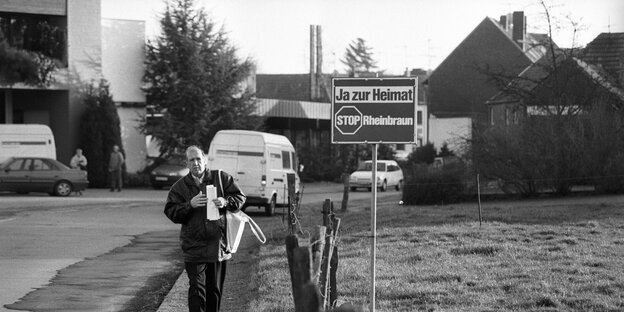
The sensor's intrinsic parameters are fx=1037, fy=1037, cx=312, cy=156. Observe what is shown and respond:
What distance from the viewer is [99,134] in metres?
46.1

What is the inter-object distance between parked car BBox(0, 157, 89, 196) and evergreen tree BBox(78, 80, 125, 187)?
9.18 m

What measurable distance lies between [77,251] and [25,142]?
73.4 ft

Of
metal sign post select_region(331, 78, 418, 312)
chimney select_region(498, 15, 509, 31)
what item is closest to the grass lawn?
metal sign post select_region(331, 78, 418, 312)

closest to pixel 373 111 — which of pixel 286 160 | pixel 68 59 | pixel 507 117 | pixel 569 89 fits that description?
pixel 286 160

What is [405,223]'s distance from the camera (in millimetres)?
21016

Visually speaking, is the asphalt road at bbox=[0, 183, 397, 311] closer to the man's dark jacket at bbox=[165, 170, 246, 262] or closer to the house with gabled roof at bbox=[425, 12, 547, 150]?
the man's dark jacket at bbox=[165, 170, 246, 262]

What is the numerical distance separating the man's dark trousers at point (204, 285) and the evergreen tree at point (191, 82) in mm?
39748

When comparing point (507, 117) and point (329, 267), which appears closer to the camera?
point (329, 267)

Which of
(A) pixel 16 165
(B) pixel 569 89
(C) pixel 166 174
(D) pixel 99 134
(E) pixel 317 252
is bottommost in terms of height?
(C) pixel 166 174

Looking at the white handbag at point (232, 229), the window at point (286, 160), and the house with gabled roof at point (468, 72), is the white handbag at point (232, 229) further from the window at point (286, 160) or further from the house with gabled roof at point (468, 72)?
the house with gabled roof at point (468, 72)

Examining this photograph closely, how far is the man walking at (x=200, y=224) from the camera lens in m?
9.45

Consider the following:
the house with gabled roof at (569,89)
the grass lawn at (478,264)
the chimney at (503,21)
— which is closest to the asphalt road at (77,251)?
the grass lawn at (478,264)

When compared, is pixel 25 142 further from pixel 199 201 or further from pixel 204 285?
pixel 199 201

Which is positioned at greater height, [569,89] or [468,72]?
[468,72]
